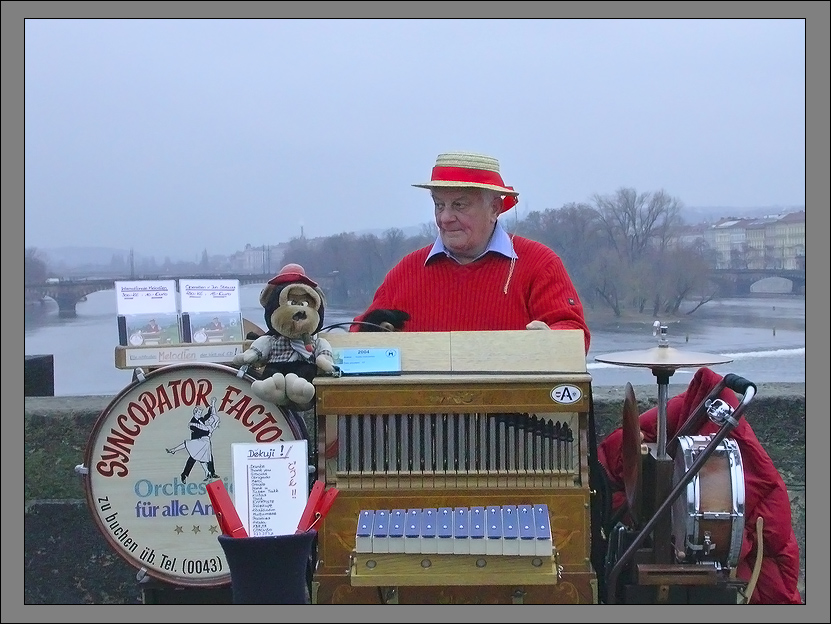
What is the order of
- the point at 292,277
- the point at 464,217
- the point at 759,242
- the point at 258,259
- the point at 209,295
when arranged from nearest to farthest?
the point at 292,277 < the point at 209,295 < the point at 464,217 < the point at 258,259 < the point at 759,242

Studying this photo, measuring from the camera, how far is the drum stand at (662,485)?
2311 mm

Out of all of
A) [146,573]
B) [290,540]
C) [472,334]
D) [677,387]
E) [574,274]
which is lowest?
[146,573]

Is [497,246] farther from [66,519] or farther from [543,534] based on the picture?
[66,519]

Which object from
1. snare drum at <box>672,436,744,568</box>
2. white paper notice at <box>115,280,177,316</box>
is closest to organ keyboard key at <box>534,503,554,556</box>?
snare drum at <box>672,436,744,568</box>

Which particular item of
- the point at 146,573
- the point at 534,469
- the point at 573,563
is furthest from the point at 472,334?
the point at 146,573

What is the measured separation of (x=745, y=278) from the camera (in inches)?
137

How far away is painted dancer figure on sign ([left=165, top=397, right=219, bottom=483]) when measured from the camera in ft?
8.13

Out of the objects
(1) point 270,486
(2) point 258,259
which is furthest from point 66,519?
(1) point 270,486

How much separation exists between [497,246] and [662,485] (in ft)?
2.93

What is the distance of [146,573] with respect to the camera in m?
2.48

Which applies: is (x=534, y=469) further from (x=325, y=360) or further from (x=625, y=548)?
(x=325, y=360)

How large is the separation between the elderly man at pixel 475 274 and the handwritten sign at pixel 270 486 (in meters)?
0.56

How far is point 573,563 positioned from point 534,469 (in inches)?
10.7

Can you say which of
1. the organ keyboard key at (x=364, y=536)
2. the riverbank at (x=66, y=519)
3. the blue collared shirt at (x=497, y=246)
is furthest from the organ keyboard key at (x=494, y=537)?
the riverbank at (x=66, y=519)
